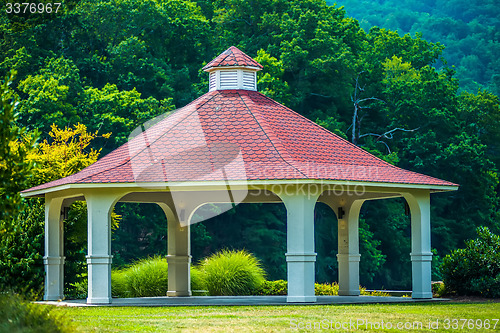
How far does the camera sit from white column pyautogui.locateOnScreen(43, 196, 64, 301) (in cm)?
2533

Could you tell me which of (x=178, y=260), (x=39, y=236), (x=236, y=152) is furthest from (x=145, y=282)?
(x=236, y=152)

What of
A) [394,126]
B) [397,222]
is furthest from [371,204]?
[394,126]

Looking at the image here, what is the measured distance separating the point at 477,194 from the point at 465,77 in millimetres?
24191

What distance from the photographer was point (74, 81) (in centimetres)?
4322

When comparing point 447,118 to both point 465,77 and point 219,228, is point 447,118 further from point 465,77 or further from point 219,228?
point 465,77

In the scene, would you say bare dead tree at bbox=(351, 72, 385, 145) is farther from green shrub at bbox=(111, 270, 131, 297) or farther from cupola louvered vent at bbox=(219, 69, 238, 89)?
cupola louvered vent at bbox=(219, 69, 238, 89)

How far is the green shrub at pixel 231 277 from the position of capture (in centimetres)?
2989

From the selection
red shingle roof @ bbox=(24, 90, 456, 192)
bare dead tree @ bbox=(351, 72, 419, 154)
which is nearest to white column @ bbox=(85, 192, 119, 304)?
red shingle roof @ bbox=(24, 90, 456, 192)

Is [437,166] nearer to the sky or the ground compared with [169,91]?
nearer to the ground

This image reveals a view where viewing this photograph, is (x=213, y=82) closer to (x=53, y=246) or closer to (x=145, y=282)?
(x=53, y=246)

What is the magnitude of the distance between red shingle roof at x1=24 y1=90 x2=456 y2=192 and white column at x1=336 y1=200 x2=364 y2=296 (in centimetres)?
254

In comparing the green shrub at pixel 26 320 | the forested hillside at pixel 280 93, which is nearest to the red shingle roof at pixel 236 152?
the green shrub at pixel 26 320

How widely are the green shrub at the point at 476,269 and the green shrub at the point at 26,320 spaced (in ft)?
46.3

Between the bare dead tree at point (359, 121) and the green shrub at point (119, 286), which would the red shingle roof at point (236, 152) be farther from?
the bare dead tree at point (359, 121)
